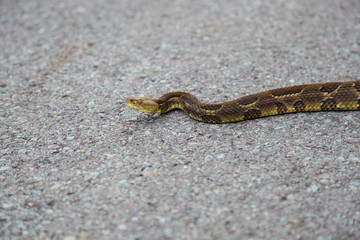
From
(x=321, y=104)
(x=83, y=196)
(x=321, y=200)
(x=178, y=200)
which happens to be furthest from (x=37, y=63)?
(x=321, y=200)

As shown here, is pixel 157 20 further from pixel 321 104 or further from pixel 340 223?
pixel 340 223

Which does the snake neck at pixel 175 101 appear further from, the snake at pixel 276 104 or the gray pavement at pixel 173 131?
the gray pavement at pixel 173 131

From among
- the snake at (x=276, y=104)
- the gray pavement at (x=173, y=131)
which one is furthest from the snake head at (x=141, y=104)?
the gray pavement at (x=173, y=131)

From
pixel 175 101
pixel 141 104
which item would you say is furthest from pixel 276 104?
pixel 141 104

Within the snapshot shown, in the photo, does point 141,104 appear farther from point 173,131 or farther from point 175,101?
point 173,131

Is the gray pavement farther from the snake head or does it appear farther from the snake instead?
the snake head
